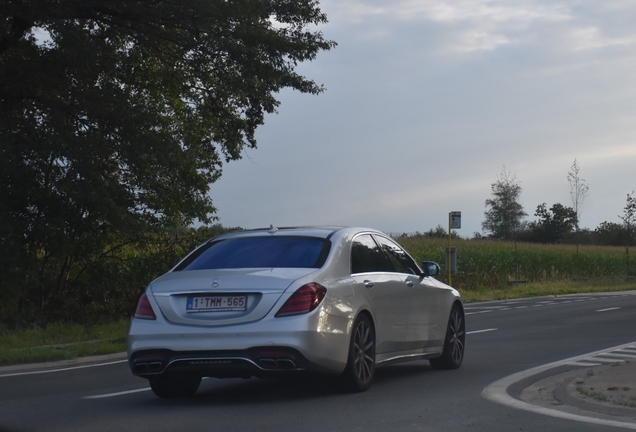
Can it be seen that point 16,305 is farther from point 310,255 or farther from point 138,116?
point 310,255

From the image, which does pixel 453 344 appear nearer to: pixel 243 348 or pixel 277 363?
pixel 277 363

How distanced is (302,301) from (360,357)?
1.07m

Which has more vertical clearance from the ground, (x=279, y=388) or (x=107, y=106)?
(x=107, y=106)

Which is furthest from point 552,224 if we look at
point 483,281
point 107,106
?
point 107,106

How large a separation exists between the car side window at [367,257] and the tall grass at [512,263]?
98.0 feet

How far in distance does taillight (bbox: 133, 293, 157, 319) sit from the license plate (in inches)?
15.3

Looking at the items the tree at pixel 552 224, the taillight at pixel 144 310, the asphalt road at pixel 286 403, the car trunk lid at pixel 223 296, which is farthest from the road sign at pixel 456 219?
the tree at pixel 552 224

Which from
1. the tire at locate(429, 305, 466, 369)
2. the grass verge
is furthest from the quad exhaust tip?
the grass verge

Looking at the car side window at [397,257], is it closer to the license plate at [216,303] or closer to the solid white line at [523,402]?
the solid white line at [523,402]

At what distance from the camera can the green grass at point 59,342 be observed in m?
13.6

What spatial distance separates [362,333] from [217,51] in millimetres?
13578

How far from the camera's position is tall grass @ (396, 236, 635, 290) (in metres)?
43.3

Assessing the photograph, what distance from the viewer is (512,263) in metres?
46.5

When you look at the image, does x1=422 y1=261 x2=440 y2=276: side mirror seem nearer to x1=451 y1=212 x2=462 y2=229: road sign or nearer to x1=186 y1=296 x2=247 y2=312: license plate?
x1=186 y1=296 x2=247 y2=312: license plate
